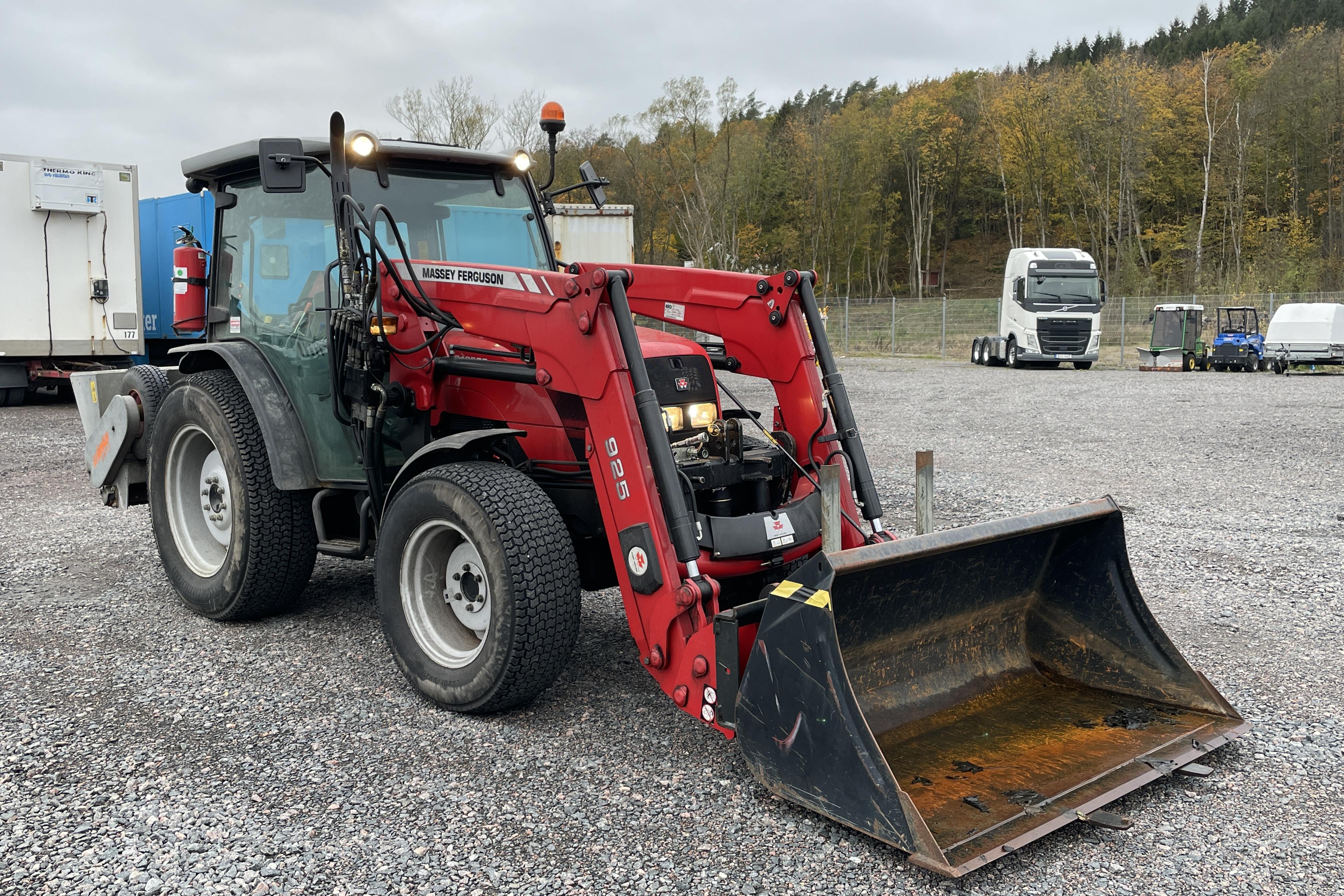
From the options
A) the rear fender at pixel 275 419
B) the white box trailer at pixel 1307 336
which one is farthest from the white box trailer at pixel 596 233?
the white box trailer at pixel 1307 336

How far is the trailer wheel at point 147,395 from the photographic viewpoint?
5996 millimetres

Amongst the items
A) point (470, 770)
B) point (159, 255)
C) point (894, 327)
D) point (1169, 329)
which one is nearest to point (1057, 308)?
point (1169, 329)

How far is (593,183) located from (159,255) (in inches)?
575

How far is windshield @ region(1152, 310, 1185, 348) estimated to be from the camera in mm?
27250

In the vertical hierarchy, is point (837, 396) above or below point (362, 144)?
below

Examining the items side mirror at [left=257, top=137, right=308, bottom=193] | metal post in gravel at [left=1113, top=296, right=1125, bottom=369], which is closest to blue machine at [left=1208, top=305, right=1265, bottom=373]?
metal post in gravel at [left=1113, top=296, right=1125, bottom=369]

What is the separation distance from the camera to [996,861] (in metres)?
3.00

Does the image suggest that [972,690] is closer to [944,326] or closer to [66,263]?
[66,263]

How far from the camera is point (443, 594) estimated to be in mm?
4301

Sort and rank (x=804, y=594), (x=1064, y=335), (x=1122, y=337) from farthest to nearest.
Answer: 1. (x=1122, y=337)
2. (x=1064, y=335)
3. (x=804, y=594)

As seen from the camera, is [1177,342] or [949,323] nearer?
[1177,342]

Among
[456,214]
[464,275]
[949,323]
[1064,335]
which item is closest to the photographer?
[464,275]

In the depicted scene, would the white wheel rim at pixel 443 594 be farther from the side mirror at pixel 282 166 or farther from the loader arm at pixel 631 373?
the side mirror at pixel 282 166

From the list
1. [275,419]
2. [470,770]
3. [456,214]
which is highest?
[456,214]
